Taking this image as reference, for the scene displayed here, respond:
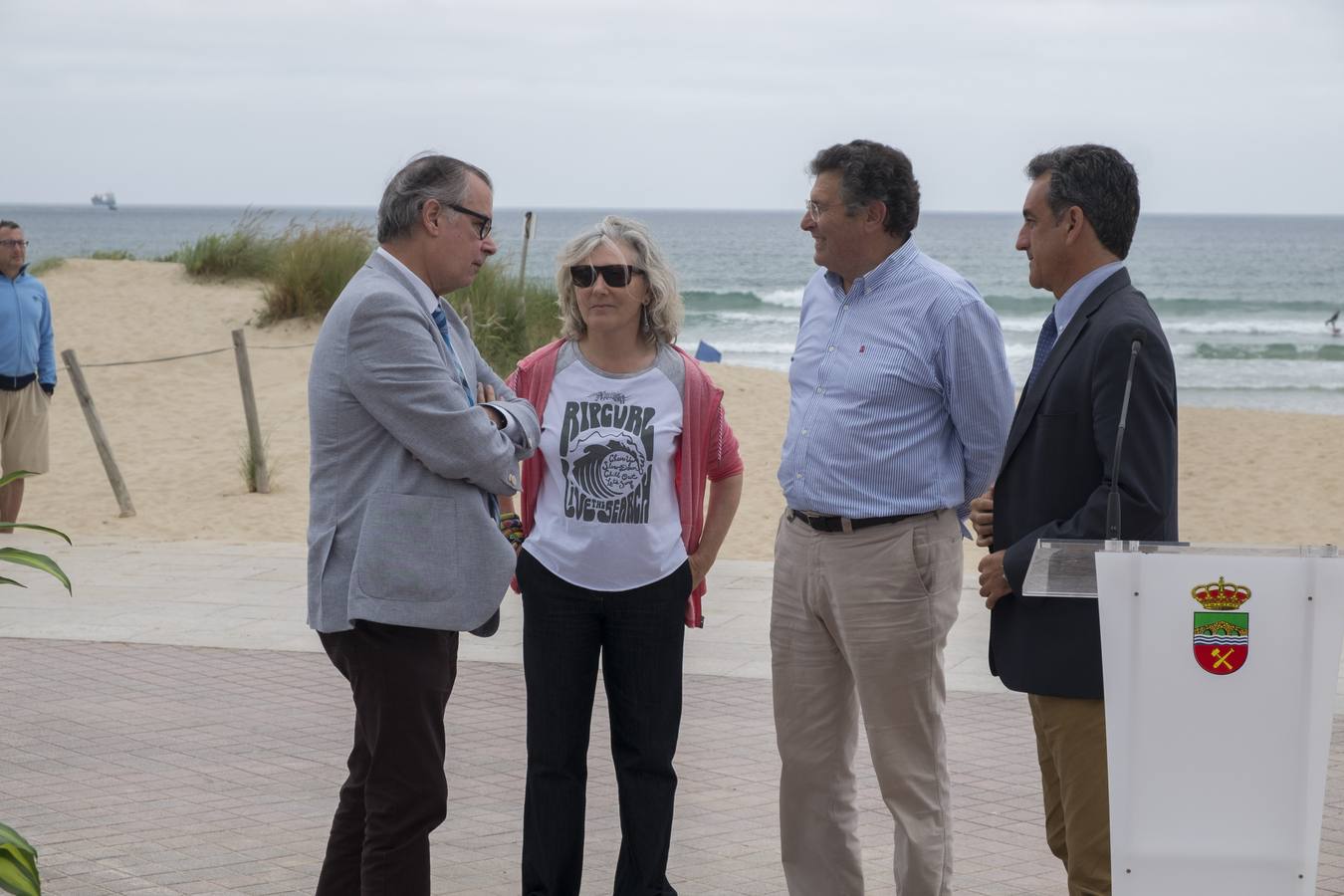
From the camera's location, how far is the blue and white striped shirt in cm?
382

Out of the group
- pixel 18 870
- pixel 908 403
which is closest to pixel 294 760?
pixel 908 403

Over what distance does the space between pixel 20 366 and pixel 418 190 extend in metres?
8.80

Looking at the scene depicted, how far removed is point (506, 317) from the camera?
19.3m

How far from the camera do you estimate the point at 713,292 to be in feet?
186

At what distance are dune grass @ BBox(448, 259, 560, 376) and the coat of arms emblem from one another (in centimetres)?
1560

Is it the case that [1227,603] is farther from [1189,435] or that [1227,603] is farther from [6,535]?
[1189,435]

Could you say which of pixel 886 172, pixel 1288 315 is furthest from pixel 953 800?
pixel 1288 315

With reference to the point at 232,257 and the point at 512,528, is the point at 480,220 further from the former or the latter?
the point at 232,257

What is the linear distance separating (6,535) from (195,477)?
11.7 feet

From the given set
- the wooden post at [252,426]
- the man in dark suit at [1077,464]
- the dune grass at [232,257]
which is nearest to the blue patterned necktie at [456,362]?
the man in dark suit at [1077,464]

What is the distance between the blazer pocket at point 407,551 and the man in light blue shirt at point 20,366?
28.1 ft

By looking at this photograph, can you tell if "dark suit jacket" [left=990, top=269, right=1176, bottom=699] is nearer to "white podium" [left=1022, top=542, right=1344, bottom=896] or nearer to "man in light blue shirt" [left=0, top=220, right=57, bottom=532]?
"white podium" [left=1022, top=542, right=1344, bottom=896]

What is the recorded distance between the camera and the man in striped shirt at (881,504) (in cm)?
383

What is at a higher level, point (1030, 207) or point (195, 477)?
point (1030, 207)
